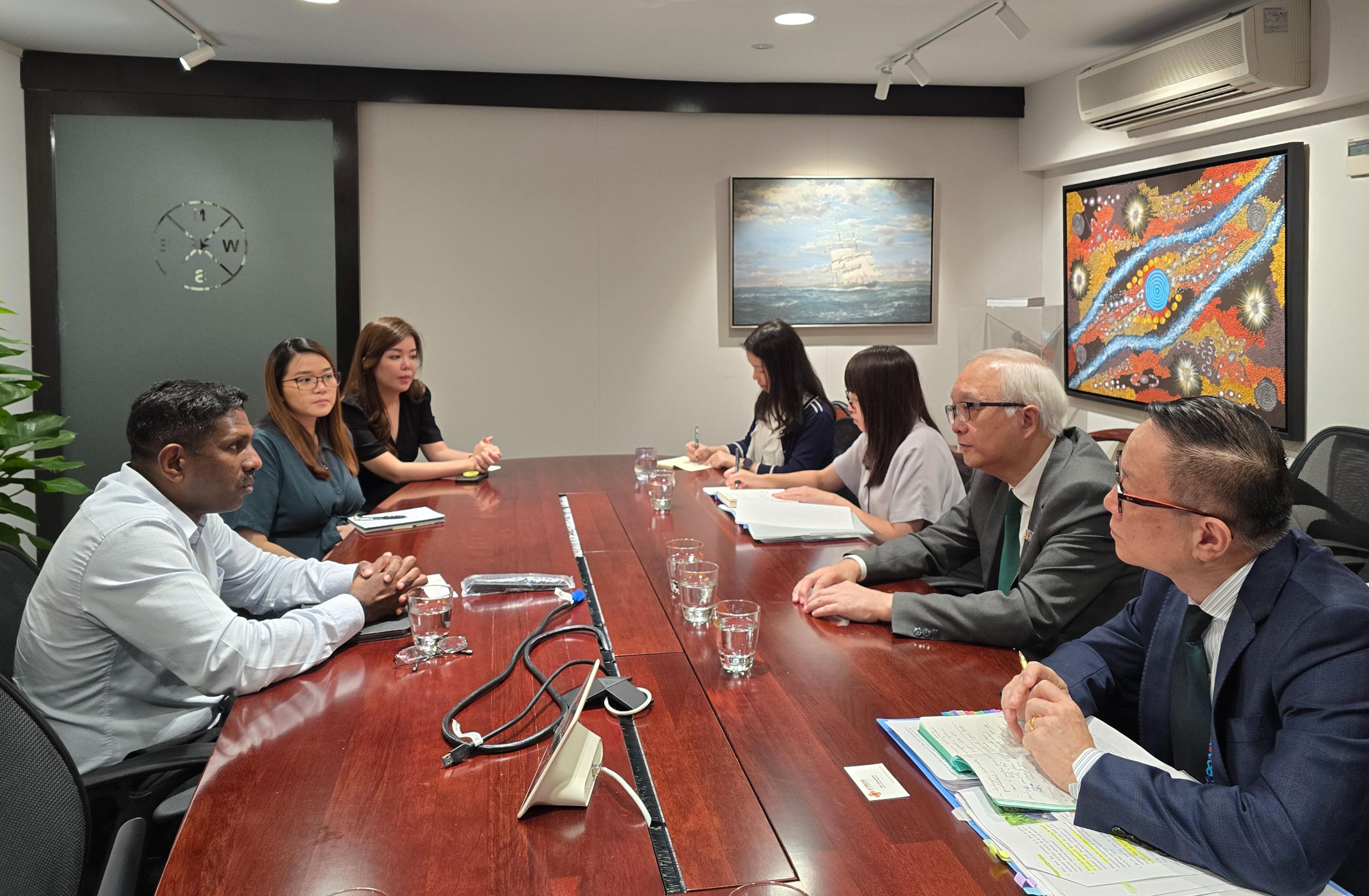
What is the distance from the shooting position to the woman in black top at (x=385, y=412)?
4023 millimetres

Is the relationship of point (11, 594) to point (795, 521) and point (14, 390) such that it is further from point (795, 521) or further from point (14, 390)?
point (14, 390)

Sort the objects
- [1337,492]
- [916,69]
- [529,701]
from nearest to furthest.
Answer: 1. [529,701]
2. [1337,492]
3. [916,69]

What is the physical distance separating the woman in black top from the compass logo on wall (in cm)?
150

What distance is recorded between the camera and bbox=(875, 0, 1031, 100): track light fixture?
383 cm

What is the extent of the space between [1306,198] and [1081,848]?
3620 mm

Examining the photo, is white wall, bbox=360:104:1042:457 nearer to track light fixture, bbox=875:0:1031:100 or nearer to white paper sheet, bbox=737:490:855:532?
track light fixture, bbox=875:0:1031:100

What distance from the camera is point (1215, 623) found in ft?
4.87

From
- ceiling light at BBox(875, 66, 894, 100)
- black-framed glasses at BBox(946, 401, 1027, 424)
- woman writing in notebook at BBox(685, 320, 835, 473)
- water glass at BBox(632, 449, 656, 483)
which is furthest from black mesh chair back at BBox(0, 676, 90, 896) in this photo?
ceiling light at BBox(875, 66, 894, 100)

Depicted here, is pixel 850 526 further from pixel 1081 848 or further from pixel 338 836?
pixel 338 836

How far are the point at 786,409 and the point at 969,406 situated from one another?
189cm

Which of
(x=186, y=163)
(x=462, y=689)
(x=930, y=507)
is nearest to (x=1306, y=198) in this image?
(x=930, y=507)

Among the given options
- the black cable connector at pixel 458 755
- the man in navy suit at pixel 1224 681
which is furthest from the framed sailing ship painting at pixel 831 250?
the black cable connector at pixel 458 755

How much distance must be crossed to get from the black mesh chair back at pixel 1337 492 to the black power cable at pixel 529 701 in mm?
1826

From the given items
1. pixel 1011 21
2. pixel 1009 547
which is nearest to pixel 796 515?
pixel 1009 547
